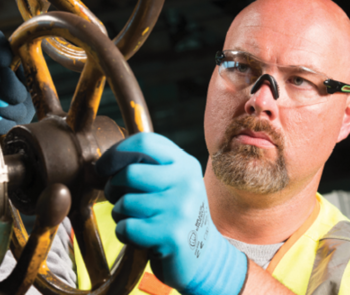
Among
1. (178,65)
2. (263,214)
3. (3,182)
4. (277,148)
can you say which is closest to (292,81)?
(277,148)

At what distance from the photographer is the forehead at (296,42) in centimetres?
127

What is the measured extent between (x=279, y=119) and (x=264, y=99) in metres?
0.10

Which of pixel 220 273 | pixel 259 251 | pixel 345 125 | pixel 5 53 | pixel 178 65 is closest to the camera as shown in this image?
pixel 5 53

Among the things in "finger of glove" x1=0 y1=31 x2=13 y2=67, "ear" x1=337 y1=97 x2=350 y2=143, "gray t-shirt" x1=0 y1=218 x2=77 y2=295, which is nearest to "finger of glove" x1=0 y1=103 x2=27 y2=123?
"finger of glove" x1=0 y1=31 x2=13 y2=67

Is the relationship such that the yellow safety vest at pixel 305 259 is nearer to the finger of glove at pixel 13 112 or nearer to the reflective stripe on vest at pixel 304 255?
the reflective stripe on vest at pixel 304 255

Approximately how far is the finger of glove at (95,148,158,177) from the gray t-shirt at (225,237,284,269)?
99 cm

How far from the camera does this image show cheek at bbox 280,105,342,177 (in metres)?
1.28

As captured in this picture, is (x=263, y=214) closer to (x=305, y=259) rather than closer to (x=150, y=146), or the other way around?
(x=305, y=259)

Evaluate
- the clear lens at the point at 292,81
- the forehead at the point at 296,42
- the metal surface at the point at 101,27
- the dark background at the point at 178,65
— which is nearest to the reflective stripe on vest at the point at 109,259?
the metal surface at the point at 101,27

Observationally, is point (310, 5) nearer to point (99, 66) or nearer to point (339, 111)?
point (339, 111)

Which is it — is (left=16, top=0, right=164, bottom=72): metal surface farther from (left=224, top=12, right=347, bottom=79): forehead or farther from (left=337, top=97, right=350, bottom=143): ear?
(left=337, top=97, right=350, bottom=143): ear

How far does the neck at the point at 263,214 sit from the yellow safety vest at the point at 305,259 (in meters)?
0.06

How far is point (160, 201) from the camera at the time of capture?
60 centimetres

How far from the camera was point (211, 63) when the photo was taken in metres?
3.47
